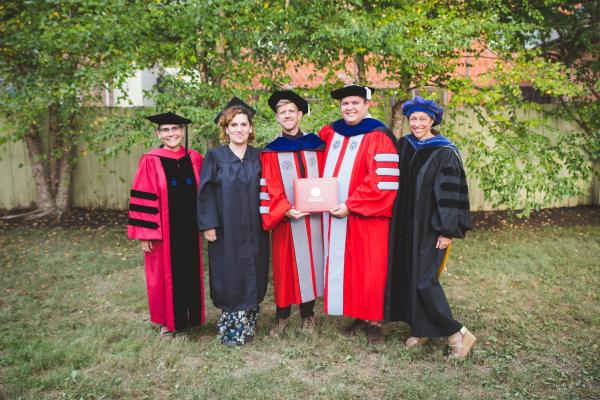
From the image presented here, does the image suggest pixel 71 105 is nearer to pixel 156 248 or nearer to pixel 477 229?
pixel 156 248

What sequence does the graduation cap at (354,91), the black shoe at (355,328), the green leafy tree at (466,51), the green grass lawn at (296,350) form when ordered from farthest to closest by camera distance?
the green leafy tree at (466,51)
the black shoe at (355,328)
the graduation cap at (354,91)
the green grass lawn at (296,350)

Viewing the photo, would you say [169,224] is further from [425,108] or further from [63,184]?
[63,184]

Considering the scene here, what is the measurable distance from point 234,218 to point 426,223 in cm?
146

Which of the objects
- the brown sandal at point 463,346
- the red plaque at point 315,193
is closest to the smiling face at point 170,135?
the red plaque at point 315,193

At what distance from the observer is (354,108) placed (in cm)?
387

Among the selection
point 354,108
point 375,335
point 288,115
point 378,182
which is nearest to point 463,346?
point 375,335

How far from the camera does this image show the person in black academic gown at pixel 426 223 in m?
3.61

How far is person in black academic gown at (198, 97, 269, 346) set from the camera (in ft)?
12.8

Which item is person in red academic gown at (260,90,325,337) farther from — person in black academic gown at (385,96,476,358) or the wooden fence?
the wooden fence

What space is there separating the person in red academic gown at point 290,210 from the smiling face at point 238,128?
21 centimetres

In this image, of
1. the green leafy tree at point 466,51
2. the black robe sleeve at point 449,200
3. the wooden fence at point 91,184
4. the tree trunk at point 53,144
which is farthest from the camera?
the wooden fence at point 91,184

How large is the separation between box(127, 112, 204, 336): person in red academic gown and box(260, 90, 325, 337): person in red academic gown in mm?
634

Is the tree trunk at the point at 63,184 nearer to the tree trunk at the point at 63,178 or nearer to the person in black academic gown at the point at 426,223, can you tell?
the tree trunk at the point at 63,178

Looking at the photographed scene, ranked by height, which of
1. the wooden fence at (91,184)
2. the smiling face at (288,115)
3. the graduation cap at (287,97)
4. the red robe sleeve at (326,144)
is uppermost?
the graduation cap at (287,97)
